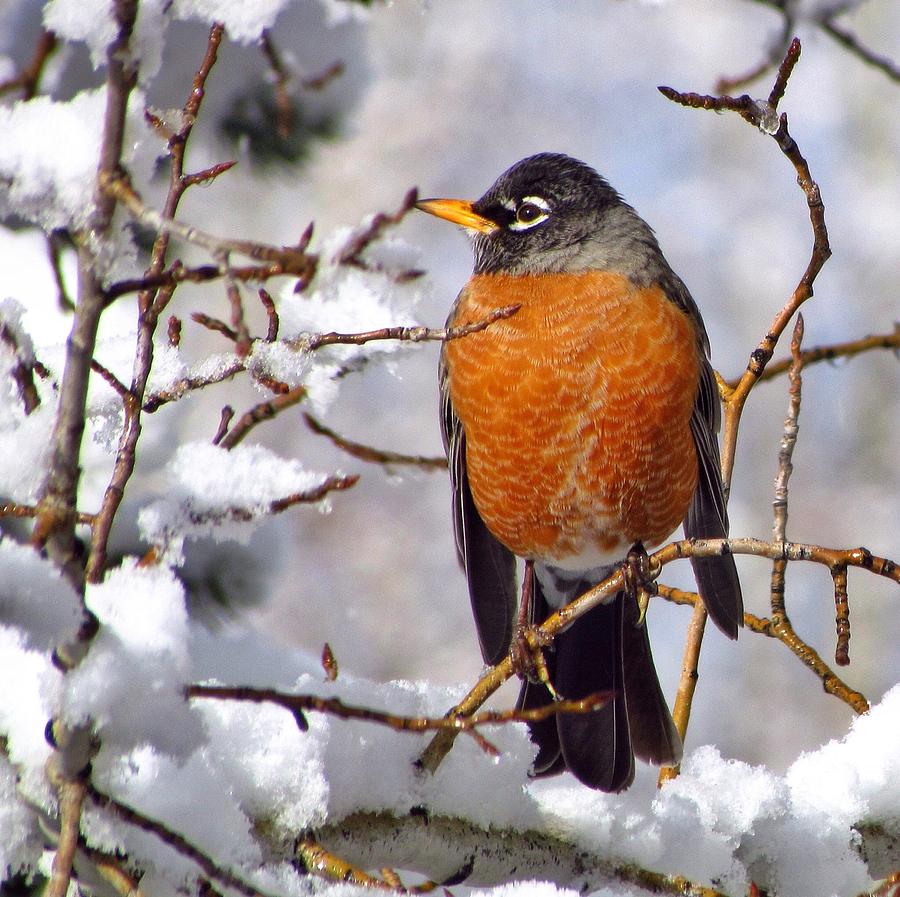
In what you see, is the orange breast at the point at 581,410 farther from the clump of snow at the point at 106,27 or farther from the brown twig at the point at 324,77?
the clump of snow at the point at 106,27

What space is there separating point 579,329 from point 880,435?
9061 millimetres

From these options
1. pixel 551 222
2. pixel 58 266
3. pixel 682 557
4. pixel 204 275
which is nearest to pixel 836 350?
pixel 551 222

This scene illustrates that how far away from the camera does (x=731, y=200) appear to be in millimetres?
13008

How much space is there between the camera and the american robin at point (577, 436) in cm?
332

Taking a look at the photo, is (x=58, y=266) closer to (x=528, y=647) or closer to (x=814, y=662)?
(x=528, y=647)

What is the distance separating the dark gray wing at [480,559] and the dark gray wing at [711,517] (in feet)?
2.10

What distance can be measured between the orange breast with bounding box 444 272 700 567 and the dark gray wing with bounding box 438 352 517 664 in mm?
115

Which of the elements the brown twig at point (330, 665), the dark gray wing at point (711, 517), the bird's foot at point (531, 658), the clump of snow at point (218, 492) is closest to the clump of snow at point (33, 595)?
the clump of snow at point (218, 492)

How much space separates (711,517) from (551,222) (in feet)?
3.70

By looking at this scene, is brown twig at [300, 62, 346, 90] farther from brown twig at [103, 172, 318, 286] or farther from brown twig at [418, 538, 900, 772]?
brown twig at [103, 172, 318, 286]

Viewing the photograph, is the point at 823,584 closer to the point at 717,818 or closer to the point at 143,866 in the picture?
the point at 717,818

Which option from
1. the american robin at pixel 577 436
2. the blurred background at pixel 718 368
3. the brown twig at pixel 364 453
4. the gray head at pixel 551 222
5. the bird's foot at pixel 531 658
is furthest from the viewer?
the blurred background at pixel 718 368

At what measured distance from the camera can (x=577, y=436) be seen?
11.1ft

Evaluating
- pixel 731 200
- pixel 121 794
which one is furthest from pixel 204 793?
pixel 731 200
